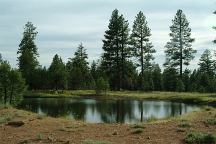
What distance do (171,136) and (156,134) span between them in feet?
1.85

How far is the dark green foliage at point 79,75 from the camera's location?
73.0 m

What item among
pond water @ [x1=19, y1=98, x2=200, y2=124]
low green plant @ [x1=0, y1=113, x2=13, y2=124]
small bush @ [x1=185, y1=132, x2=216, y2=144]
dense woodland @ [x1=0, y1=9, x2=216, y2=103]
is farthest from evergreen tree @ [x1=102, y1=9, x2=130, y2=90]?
small bush @ [x1=185, y1=132, x2=216, y2=144]

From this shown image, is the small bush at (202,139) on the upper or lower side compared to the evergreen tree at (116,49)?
lower

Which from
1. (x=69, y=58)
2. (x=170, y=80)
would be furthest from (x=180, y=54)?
(x=69, y=58)

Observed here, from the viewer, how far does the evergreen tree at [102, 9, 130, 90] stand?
70.7 metres

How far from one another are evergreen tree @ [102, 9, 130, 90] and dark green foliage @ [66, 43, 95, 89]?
3.93 meters

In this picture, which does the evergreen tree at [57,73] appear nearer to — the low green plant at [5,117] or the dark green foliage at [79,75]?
the dark green foliage at [79,75]

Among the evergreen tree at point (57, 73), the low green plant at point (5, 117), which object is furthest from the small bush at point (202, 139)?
the evergreen tree at point (57, 73)

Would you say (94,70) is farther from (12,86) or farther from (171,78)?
(12,86)

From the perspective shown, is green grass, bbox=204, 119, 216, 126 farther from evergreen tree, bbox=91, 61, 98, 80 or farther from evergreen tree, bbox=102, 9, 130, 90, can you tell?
evergreen tree, bbox=91, 61, 98, 80

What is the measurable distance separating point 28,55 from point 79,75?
9.46m

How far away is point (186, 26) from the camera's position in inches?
2844

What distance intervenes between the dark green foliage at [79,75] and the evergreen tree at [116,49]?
3.93 m

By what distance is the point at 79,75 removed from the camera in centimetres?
7275
